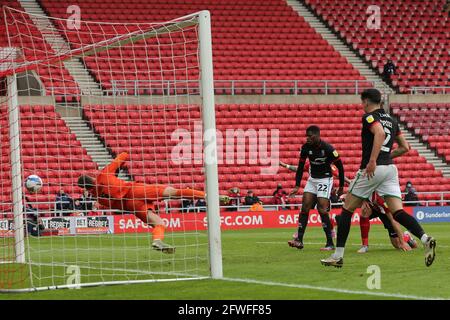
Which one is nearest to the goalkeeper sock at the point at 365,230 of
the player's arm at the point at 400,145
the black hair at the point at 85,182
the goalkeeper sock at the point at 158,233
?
the player's arm at the point at 400,145

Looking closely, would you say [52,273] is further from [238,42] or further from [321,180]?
[238,42]

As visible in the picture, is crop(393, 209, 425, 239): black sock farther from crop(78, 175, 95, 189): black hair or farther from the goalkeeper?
crop(78, 175, 95, 189): black hair

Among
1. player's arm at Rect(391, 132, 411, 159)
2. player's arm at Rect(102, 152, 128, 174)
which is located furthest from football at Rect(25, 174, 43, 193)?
player's arm at Rect(391, 132, 411, 159)

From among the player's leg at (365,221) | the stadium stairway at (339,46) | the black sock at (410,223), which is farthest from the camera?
the stadium stairway at (339,46)

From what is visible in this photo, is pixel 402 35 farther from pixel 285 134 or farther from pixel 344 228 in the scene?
pixel 344 228

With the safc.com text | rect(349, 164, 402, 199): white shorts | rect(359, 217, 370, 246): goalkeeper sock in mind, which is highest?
rect(349, 164, 402, 199): white shorts

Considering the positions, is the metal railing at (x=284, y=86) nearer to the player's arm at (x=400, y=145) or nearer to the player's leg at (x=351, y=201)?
the player's arm at (x=400, y=145)

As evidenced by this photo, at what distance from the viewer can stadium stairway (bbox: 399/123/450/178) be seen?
35406 millimetres

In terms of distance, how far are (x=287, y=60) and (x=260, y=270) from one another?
2666 cm

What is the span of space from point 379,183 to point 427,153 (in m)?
24.4

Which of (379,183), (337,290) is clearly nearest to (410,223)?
(379,183)

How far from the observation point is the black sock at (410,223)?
40.1ft

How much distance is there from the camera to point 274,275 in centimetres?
1191

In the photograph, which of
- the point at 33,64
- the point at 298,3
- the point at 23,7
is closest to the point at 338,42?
the point at 298,3
